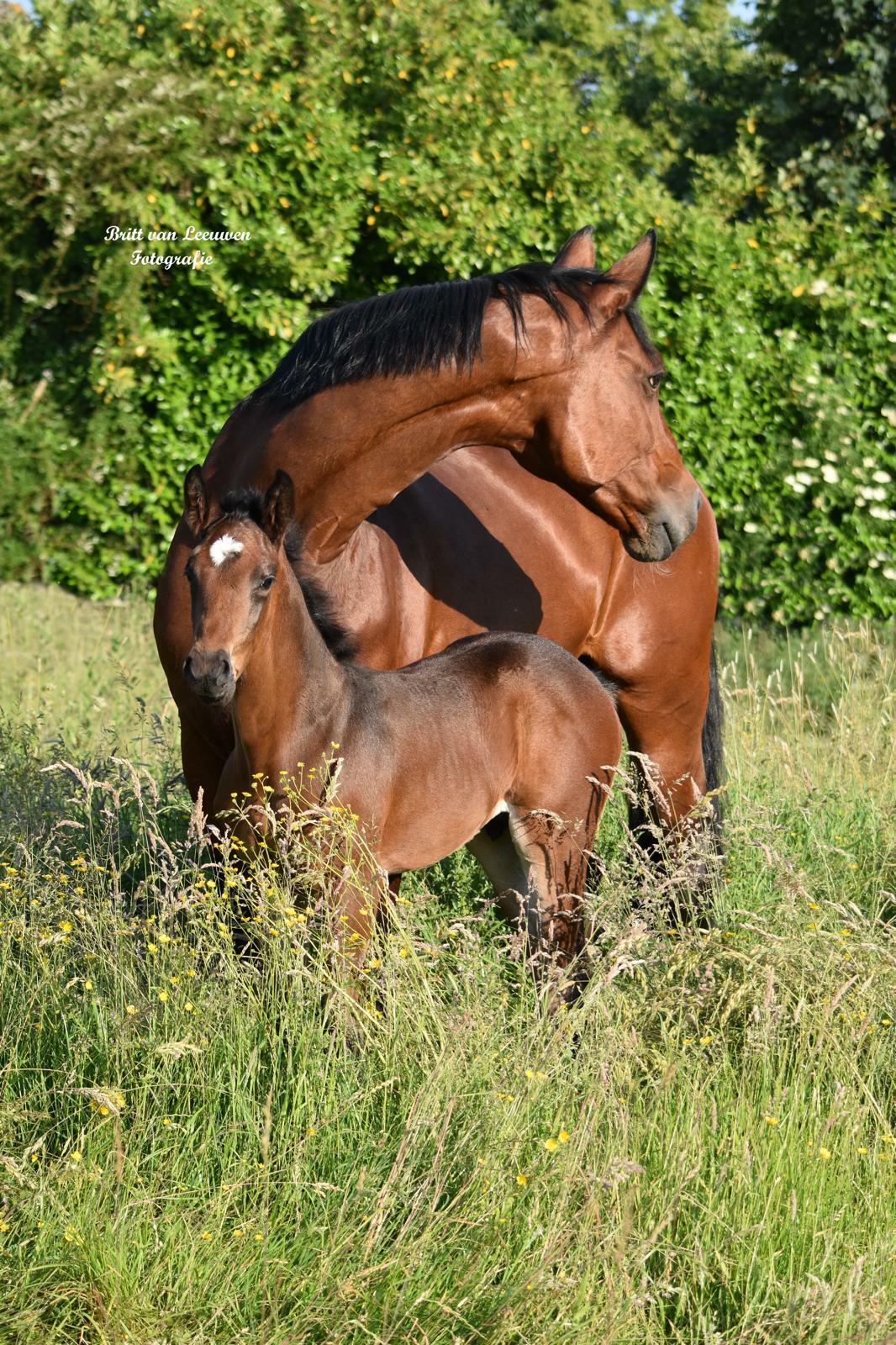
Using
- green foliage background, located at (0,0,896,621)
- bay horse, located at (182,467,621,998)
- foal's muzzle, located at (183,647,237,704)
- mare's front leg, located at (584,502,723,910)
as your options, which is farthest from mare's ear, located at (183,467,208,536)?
green foliage background, located at (0,0,896,621)

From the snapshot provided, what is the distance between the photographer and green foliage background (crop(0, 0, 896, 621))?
903 cm

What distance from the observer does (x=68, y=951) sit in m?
3.46

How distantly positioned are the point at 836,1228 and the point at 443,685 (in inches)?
68.7

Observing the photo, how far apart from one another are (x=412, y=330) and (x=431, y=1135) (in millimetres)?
2102

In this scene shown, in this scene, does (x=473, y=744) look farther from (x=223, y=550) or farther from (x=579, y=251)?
(x=579, y=251)

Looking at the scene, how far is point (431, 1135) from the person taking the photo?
264 centimetres

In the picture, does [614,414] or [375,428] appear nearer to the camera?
[375,428]

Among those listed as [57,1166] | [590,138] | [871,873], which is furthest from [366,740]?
[590,138]

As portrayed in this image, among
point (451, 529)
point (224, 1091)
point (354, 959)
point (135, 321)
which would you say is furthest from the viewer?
point (135, 321)

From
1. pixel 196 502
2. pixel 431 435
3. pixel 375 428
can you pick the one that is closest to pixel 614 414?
pixel 431 435

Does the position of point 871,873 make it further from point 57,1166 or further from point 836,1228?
point 57,1166

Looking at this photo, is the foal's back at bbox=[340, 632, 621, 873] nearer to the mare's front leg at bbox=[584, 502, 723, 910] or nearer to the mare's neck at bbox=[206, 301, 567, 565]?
the mare's neck at bbox=[206, 301, 567, 565]

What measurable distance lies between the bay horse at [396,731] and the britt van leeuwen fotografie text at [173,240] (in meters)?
5.42

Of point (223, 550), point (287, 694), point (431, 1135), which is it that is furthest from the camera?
point (287, 694)
